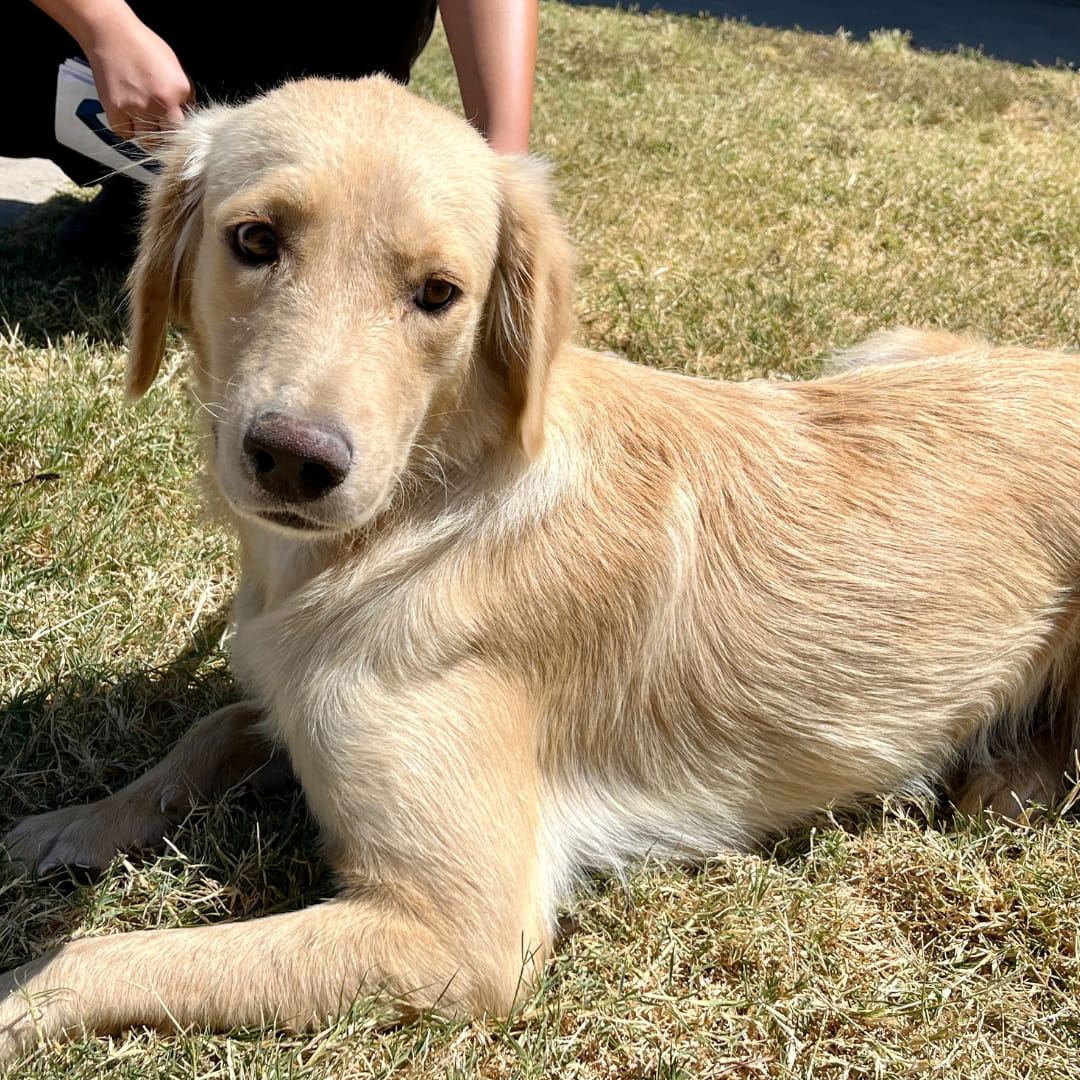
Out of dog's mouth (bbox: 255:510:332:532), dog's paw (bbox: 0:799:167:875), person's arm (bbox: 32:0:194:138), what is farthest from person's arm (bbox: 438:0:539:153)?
dog's paw (bbox: 0:799:167:875)

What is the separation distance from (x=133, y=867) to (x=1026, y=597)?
7.40ft

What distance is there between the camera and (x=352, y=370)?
2.13 meters

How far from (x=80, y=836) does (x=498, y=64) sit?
2795mm

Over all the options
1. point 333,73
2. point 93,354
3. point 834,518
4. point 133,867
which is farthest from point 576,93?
point 133,867

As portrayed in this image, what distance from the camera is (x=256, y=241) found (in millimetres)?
2256

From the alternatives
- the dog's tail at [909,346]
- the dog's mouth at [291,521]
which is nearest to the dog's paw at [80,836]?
the dog's mouth at [291,521]

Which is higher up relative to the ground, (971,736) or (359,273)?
(359,273)

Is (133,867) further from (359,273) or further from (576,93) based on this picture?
(576,93)

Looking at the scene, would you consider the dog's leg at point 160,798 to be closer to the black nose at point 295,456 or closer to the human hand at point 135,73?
the black nose at point 295,456

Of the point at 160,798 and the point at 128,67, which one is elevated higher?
the point at 128,67

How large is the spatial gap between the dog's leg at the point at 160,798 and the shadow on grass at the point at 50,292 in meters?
2.32

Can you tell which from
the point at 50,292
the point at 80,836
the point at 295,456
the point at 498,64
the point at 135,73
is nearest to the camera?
the point at 295,456

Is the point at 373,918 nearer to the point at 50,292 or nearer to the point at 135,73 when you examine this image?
the point at 135,73

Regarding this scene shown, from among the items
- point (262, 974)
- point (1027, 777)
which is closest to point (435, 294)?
point (262, 974)
